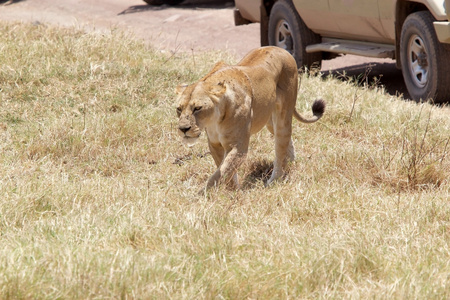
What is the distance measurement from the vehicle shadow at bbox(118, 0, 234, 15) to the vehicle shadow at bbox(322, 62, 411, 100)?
6.20 m

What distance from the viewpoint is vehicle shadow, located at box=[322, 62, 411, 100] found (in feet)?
27.0

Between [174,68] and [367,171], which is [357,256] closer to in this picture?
[367,171]

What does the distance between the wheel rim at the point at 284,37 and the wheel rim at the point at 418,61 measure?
7.28ft

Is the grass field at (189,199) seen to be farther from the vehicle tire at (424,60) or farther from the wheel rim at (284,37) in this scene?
the wheel rim at (284,37)

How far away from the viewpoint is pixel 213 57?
8.69m

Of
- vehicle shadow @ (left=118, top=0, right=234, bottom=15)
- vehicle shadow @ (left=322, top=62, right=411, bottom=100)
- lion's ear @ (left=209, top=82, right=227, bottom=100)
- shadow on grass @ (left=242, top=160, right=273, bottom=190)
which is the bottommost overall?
vehicle shadow @ (left=118, top=0, right=234, bottom=15)

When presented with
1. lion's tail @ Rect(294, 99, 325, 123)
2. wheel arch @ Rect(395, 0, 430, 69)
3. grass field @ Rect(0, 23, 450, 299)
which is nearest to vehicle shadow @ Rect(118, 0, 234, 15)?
grass field @ Rect(0, 23, 450, 299)

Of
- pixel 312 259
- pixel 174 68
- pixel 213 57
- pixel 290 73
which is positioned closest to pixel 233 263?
pixel 312 259

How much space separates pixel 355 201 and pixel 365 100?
2.67m

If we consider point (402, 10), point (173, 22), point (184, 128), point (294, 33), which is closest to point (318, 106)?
point (184, 128)

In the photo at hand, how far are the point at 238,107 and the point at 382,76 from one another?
4.86 meters

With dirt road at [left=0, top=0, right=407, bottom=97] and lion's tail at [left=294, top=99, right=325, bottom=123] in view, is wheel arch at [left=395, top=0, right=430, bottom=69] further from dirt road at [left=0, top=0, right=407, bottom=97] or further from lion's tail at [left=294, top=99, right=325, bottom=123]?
lion's tail at [left=294, top=99, right=325, bottom=123]

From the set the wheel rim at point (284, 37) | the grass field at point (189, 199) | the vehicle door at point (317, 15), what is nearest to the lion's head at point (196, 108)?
the grass field at point (189, 199)

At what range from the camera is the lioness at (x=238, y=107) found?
4285 mm
